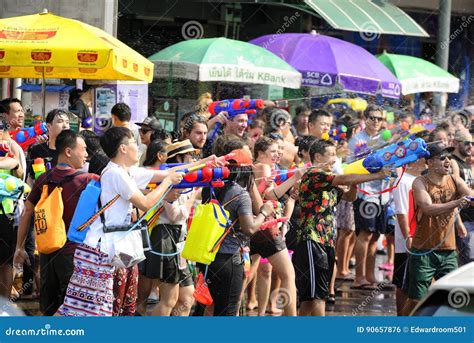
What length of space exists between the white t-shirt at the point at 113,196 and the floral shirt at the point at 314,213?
2007 mm

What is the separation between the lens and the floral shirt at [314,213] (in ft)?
32.0

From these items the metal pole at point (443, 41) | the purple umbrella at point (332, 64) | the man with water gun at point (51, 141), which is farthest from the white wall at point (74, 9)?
the metal pole at point (443, 41)

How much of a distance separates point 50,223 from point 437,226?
131 inches

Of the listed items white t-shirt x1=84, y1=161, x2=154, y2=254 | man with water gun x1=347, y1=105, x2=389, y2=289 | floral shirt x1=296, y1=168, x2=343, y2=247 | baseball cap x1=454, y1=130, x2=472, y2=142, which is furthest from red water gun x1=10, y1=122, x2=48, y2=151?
baseball cap x1=454, y1=130, x2=472, y2=142

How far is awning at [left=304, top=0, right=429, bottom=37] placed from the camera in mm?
19609

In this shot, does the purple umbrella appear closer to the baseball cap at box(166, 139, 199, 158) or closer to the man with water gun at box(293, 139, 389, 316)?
the man with water gun at box(293, 139, 389, 316)

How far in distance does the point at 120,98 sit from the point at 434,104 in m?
8.75

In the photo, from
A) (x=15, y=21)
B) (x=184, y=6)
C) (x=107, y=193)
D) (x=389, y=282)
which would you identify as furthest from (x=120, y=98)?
(x=184, y=6)

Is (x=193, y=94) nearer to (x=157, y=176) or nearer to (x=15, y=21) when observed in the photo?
(x=15, y=21)

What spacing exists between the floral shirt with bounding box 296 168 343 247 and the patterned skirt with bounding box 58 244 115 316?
2187mm

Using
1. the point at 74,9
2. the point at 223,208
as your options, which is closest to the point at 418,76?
the point at 74,9

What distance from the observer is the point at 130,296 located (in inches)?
338

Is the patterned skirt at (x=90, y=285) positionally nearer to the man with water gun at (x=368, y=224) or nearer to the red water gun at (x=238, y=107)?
the red water gun at (x=238, y=107)

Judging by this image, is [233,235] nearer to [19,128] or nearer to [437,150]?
[437,150]
